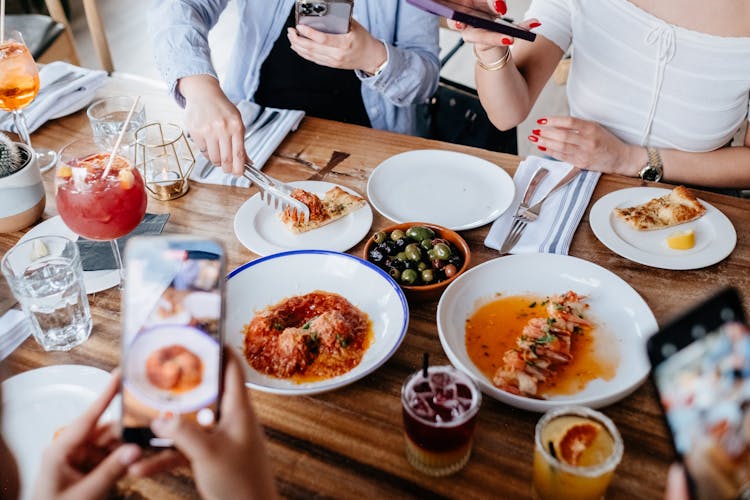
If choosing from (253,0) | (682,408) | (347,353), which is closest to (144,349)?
(347,353)

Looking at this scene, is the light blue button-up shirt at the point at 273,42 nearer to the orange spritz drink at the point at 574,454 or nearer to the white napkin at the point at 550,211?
the white napkin at the point at 550,211

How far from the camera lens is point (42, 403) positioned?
1002mm

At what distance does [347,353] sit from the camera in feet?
3.59

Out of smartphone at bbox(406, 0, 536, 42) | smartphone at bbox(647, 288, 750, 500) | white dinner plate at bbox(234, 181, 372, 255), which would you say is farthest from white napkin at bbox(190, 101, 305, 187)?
smartphone at bbox(647, 288, 750, 500)

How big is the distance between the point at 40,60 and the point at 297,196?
95.7 inches

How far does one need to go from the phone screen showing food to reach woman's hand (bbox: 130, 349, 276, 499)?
46 centimetres

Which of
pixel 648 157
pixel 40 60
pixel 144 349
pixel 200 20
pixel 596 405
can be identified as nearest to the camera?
pixel 144 349

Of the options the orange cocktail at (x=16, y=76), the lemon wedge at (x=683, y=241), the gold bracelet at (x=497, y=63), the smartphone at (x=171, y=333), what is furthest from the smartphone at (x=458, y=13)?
the orange cocktail at (x=16, y=76)

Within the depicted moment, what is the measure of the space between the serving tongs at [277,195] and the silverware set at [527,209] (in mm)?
472

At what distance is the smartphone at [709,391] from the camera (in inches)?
22.7

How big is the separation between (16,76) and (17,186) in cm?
35

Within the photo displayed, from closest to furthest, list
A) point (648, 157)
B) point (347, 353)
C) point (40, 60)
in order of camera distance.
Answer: point (347, 353)
point (648, 157)
point (40, 60)

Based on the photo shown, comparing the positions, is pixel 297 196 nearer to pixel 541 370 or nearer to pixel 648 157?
pixel 541 370

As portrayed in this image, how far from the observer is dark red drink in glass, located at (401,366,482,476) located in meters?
0.86
